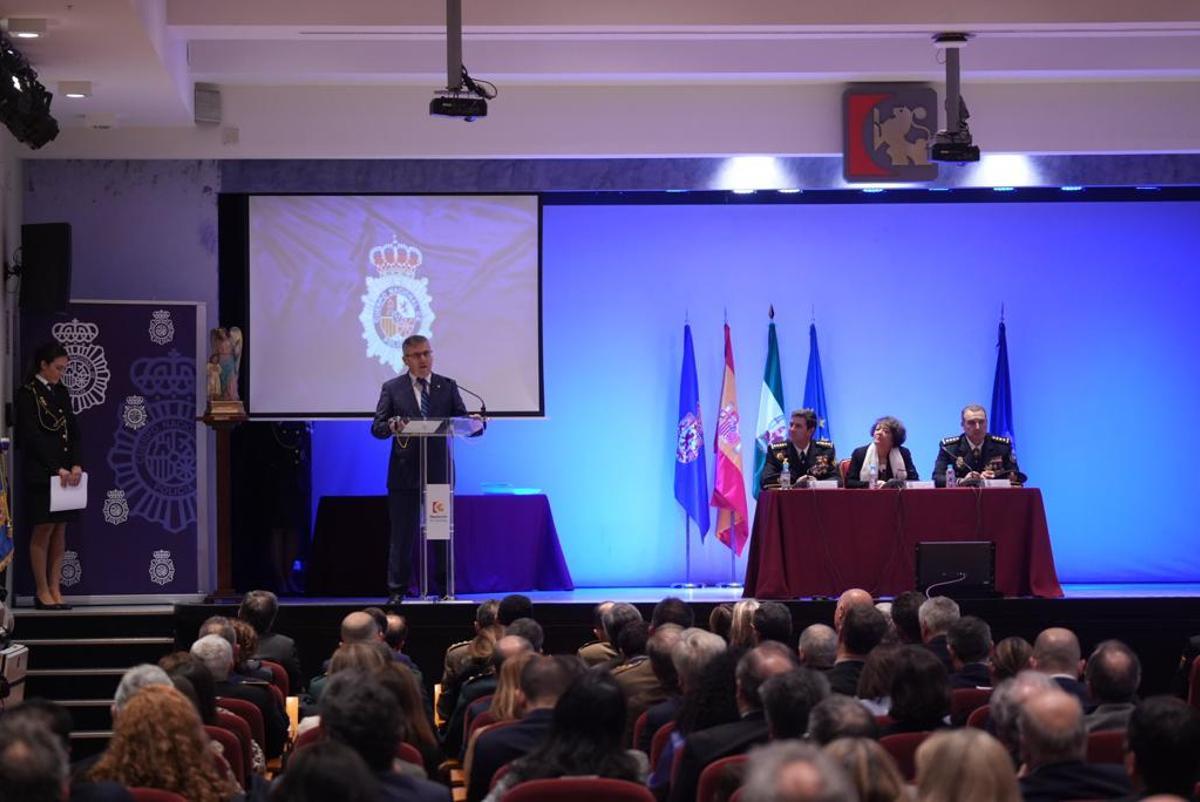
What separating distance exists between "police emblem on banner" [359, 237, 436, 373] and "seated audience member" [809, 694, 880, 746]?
7.57 m

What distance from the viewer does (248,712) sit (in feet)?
19.5

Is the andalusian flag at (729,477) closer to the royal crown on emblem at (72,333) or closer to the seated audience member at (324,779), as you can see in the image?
the royal crown on emblem at (72,333)

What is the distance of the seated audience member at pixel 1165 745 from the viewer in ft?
12.5

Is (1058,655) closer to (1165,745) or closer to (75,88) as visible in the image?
(1165,745)

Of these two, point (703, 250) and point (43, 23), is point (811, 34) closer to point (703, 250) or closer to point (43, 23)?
point (703, 250)

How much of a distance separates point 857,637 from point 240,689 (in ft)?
7.79

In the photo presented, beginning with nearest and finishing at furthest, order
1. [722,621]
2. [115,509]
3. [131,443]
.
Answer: [722,621] < [115,509] < [131,443]

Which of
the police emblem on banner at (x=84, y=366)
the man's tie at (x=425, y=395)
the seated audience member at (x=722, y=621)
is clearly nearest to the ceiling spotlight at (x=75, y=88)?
the police emblem on banner at (x=84, y=366)

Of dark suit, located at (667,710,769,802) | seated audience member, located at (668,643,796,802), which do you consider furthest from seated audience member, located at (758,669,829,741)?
dark suit, located at (667,710,769,802)

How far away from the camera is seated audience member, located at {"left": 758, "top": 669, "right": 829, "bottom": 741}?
4.32 m

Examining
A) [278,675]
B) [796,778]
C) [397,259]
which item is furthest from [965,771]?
[397,259]

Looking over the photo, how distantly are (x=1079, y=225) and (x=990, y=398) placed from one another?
1577mm

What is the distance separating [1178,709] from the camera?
12.6ft

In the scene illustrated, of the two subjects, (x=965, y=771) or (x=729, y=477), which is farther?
(x=729, y=477)
